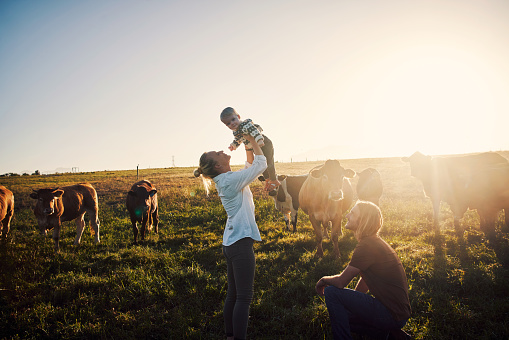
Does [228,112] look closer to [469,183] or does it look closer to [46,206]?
[46,206]

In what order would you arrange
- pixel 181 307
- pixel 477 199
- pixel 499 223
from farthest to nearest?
pixel 499 223
pixel 477 199
pixel 181 307

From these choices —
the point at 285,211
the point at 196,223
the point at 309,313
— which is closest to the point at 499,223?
the point at 285,211

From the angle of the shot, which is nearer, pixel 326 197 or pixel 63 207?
pixel 326 197

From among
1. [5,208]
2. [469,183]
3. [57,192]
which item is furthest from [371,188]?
[5,208]

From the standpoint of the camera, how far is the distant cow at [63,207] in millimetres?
9430

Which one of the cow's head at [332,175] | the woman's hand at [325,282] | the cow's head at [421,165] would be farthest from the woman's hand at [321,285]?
the cow's head at [421,165]

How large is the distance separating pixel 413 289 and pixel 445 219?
22.8 feet

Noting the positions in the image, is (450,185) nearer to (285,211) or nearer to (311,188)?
(311,188)

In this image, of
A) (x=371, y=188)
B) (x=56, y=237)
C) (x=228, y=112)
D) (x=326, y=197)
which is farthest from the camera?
(x=371, y=188)

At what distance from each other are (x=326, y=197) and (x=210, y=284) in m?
3.90

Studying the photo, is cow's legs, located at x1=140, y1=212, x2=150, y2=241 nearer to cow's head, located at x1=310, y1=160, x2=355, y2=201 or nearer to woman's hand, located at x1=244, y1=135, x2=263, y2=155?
cow's head, located at x1=310, y1=160, x2=355, y2=201

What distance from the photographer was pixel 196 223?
1297cm

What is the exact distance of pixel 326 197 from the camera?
7680 millimetres

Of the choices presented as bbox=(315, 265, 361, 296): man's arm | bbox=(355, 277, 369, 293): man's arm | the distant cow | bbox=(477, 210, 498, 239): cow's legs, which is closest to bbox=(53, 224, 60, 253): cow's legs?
the distant cow
